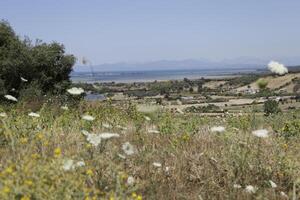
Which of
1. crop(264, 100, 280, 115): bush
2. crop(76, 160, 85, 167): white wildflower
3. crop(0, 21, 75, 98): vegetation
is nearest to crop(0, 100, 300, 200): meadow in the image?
crop(76, 160, 85, 167): white wildflower

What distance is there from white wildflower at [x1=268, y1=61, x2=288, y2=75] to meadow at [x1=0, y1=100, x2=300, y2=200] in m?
0.90

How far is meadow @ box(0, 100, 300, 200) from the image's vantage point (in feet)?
13.0

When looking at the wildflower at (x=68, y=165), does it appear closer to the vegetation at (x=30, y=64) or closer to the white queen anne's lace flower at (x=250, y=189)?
the white queen anne's lace flower at (x=250, y=189)

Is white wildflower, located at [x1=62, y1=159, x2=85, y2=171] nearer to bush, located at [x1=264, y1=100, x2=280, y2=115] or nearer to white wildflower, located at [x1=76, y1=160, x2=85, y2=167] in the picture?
white wildflower, located at [x1=76, y1=160, x2=85, y2=167]

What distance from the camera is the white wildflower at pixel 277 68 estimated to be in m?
6.38

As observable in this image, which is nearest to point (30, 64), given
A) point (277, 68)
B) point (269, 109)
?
point (269, 109)

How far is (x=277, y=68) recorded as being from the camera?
6.45 meters

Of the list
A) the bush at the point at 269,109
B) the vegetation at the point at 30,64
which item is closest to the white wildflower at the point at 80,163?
the bush at the point at 269,109

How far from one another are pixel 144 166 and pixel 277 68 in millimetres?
2168

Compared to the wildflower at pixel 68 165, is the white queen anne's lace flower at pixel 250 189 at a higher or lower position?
lower

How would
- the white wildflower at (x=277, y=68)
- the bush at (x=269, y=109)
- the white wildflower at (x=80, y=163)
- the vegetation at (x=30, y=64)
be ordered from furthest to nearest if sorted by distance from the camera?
1. the vegetation at (x=30, y=64)
2. the bush at (x=269, y=109)
3. the white wildflower at (x=277, y=68)
4. the white wildflower at (x=80, y=163)

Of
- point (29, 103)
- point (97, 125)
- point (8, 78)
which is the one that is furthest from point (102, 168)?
point (8, 78)

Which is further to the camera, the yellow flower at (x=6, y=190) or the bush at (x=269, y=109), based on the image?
the bush at (x=269, y=109)

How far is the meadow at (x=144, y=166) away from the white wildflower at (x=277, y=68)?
35.6 inches
